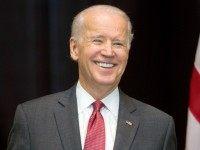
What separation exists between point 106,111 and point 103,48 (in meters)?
0.24

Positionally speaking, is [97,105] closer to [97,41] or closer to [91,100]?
[91,100]

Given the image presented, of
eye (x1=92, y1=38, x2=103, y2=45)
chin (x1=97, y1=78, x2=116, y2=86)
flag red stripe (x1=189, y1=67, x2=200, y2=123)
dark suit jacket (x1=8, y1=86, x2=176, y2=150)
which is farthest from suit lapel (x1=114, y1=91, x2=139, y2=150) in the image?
flag red stripe (x1=189, y1=67, x2=200, y2=123)

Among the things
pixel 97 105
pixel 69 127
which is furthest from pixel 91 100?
pixel 69 127

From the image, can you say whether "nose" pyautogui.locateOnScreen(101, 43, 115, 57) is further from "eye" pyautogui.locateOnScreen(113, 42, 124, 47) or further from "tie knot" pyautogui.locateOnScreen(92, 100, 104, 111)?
"tie knot" pyautogui.locateOnScreen(92, 100, 104, 111)

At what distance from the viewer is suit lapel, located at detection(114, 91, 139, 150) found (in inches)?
64.9

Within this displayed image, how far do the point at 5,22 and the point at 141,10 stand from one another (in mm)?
724

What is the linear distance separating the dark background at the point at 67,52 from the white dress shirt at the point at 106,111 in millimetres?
716

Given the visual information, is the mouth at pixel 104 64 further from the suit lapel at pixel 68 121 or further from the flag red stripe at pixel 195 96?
the flag red stripe at pixel 195 96

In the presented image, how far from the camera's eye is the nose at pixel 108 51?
1.65m

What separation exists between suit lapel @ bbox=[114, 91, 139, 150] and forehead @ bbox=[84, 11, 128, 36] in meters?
0.26

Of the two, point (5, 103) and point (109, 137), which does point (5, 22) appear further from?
point (109, 137)

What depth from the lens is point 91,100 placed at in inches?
67.4

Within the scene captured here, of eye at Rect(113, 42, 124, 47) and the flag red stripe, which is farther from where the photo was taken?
the flag red stripe

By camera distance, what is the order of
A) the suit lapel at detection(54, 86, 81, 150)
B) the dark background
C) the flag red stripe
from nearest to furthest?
1. the suit lapel at detection(54, 86, 81, 150)
2. the flag red stripe
3. the dark background
